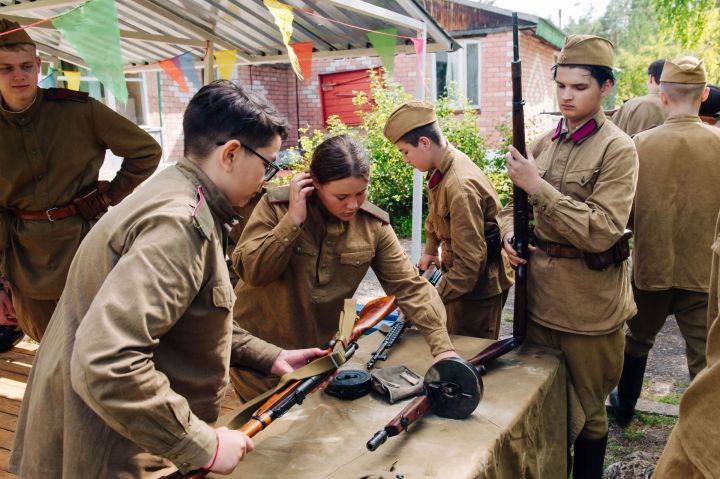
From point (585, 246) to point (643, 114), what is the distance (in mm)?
2647

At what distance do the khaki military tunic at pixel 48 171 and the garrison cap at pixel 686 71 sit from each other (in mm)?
3107

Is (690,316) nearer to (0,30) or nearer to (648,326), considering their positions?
(648,326)

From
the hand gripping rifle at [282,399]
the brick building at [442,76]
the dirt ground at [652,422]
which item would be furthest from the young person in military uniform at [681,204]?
the brick building at [442,76]

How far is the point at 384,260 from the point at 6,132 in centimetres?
213

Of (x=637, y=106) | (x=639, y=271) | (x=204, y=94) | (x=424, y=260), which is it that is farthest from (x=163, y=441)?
(x=637, y=106)

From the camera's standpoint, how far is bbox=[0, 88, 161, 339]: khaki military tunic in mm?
3045

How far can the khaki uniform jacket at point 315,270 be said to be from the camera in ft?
8.32

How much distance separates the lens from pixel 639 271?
3441 millimetres

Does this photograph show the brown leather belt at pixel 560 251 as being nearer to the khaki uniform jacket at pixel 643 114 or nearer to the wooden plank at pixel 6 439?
the khaki uniform jacket at pixel 643 114

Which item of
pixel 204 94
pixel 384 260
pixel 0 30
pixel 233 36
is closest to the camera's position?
pixel 204 94

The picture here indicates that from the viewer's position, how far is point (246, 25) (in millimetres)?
5168

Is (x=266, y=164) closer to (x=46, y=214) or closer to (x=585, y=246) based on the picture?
(x=585, y=246)

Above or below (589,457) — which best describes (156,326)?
above

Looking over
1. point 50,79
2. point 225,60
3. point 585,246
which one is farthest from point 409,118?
point 50,79
